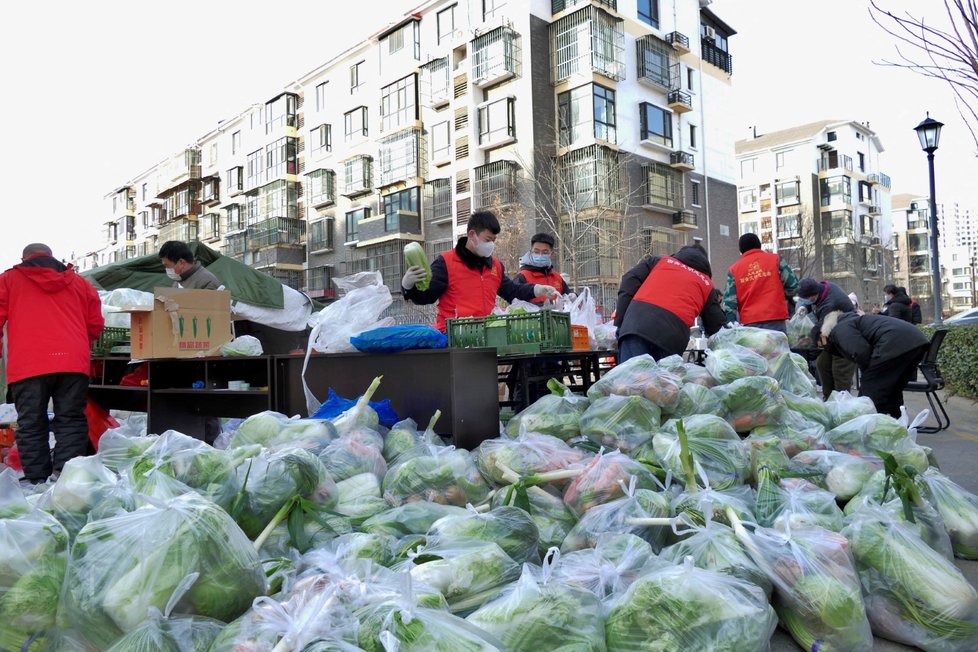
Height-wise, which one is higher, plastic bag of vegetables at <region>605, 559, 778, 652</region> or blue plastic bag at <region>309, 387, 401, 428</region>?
blue plastic bag at <region>309, 387, 401, 428</region>

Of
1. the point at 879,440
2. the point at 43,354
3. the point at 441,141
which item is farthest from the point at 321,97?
the point at 879,440

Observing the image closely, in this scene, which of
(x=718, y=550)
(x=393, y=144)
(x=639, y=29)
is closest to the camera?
(x=718, y=550)

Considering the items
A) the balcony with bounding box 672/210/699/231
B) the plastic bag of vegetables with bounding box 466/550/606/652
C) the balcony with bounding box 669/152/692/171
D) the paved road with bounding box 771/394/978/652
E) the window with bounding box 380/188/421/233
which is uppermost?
the balcony with bounding box 669/152/692/171

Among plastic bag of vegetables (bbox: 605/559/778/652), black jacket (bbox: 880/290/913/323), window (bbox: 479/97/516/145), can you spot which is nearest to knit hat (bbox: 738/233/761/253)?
plastic bag of vegetables (bbox: 605/559/778/652)

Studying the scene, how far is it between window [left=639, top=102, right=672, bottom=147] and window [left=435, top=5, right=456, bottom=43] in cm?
968

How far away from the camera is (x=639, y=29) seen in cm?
2969

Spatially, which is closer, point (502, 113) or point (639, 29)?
point (502, 113)

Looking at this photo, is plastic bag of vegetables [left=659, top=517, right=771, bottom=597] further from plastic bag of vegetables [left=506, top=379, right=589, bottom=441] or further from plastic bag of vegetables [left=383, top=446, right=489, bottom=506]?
plastic bag of vegetables [left=506, top=379, right=589, bottom=441]

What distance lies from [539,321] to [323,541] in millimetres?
2095

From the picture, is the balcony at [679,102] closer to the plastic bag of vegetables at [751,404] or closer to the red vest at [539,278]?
the red vest at [539,278]

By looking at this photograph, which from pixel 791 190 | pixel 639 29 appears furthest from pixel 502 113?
pixel 791 190

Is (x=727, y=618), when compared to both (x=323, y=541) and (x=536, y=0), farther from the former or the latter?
(x=536, y=0)

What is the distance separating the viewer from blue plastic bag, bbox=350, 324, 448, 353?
155 inches

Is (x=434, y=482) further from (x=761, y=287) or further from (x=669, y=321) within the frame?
(x=761, y=287)
